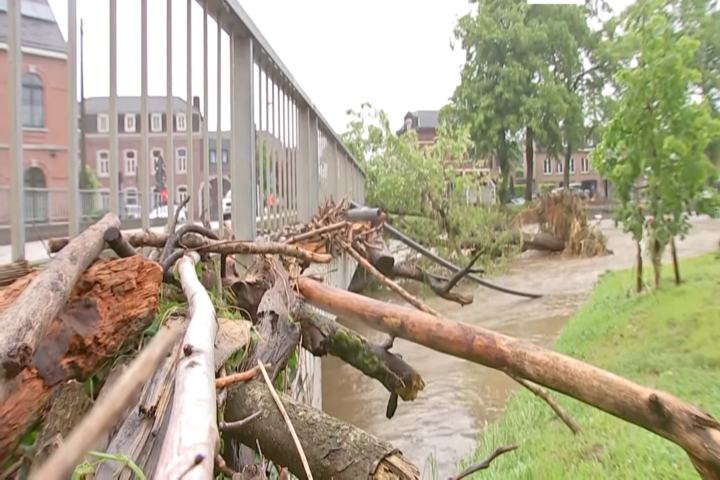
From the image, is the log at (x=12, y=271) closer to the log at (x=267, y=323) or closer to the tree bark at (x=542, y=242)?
the log at (x=267, y=323)

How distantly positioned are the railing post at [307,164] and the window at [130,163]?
13.0ft

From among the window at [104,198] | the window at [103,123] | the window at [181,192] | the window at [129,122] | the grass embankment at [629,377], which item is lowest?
the grass embankment at [629,377]

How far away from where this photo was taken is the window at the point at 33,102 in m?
1.95

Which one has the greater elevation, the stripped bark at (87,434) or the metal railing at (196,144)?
the metal railing at (196,144)

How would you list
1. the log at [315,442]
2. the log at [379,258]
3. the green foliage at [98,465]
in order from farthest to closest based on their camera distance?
the log at [379,258], the log at [315,442], the green foliage at [98,465]

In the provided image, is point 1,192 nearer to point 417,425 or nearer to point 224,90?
point 224,90

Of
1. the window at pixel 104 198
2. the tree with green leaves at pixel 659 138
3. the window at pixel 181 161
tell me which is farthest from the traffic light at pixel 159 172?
the tree with green leaves at pixel 659 138

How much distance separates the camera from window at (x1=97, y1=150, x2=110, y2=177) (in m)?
2.33

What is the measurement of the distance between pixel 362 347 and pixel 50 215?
1518 mm

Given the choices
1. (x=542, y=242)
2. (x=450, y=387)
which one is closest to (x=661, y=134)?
(x=450, y=387)

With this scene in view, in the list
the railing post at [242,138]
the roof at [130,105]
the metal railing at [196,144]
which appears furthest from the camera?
the railing post at [242,138]

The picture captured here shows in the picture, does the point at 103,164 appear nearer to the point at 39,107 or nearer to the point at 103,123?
the point at 103,123

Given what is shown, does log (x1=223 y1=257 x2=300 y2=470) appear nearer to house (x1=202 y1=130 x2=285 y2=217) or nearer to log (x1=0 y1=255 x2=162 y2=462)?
log (x1=0 y1=255 x2=162 y2=462)

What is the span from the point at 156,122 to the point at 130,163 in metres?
0.25
